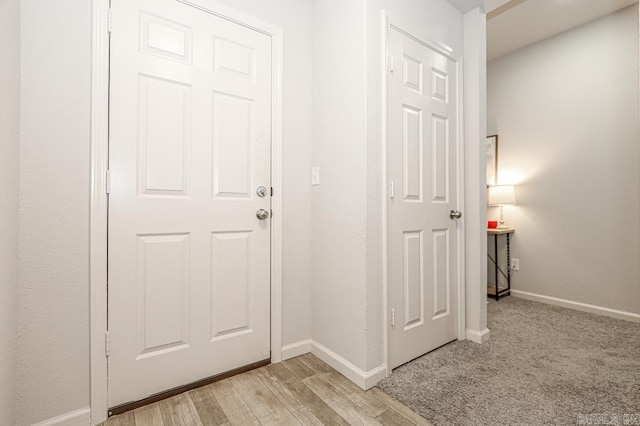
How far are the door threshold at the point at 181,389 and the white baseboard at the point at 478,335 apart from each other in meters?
1.45

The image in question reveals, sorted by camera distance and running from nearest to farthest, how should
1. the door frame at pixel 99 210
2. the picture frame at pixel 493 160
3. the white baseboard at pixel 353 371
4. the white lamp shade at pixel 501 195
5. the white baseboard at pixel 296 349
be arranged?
the door frame at pixel 99 210
the white baseboard at pixel 353 371
the white baseboard at pixel 296 349
the white lamp shade at pixel 501 195
the picture frame at pixel 493 160

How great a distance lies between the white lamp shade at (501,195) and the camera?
3.18 metres

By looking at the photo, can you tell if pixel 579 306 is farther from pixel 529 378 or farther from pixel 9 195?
pixel 9 195

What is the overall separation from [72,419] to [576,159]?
414 cm

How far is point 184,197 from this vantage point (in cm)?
162

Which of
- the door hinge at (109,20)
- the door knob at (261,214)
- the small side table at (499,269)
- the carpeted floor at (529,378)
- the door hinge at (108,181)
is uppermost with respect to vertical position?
the door hinge at (109,20)

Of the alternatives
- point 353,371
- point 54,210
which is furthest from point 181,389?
point 54,210

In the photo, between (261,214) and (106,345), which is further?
(261,214)

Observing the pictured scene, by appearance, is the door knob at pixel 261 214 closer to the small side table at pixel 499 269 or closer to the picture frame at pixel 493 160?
the small side table at pixel 499 269

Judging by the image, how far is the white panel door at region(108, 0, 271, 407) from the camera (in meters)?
1.46

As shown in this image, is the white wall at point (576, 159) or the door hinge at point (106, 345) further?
the white wall at point (576, 159)

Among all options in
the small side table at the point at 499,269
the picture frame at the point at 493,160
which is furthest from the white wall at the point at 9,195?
the picture frame at the point at 493,160

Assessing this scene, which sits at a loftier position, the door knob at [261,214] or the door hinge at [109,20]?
the door hinge at [109,20]

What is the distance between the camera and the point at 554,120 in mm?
3053
